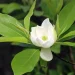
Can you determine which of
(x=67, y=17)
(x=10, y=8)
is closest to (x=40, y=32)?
(x=67, y=17)

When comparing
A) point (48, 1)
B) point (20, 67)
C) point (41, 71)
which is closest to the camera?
point (20, 67)

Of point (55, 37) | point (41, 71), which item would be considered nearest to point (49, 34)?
point (55, 37)

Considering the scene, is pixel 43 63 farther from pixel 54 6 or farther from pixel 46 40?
pixel 54 6

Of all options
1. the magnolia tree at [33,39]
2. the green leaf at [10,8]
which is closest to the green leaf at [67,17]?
the magnolia tree at [33,39]

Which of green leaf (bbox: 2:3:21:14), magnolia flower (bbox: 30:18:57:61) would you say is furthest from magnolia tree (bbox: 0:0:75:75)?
green leaf (bbox: 2:3:21:14)

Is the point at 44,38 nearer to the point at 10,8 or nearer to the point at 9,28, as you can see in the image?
the point at 9,28

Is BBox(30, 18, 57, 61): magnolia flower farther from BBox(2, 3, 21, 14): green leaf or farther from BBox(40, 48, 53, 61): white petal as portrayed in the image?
BBox(2, 3, 21, 14): green leaf
